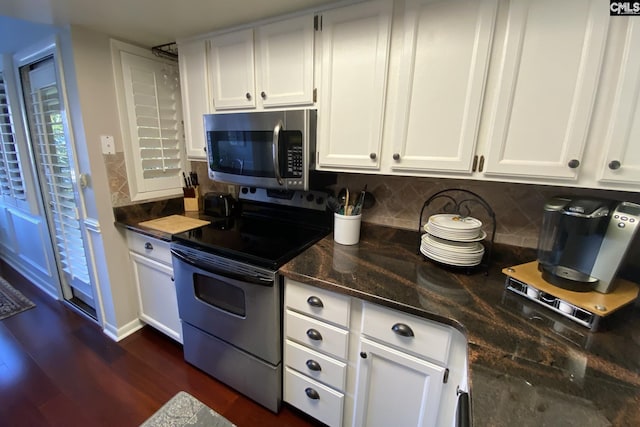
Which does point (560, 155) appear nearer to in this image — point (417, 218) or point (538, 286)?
point (538, 286)

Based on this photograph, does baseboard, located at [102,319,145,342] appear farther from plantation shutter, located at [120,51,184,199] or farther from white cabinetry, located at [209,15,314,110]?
white cabinetry, located at [209,15,314,110]

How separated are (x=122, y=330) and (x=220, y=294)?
3.72 feet

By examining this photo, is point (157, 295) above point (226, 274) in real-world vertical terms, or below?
below

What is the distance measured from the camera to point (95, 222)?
1766 mm

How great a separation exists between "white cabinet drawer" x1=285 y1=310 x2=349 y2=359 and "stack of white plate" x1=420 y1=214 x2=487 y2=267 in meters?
0.55

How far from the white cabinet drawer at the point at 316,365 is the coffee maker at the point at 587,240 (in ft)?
3.04

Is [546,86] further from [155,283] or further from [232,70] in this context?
[155,283]

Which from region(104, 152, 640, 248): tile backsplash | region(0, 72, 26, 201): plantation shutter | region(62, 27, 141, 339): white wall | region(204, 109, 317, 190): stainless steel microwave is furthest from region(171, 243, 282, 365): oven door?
region(0, 72, 26, 201): plantation shutter

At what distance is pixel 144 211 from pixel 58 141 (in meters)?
0.77

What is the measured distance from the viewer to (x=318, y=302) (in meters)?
1.17

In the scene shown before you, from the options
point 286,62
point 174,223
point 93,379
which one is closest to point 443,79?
point 286,62

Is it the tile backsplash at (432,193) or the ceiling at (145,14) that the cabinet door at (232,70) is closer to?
the ceiling at (145,14)

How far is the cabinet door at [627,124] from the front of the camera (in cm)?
83

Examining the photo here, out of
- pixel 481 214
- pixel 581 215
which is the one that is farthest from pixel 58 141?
pixel 581 215
